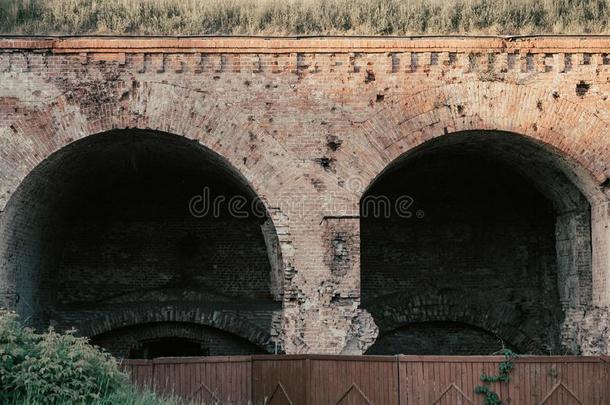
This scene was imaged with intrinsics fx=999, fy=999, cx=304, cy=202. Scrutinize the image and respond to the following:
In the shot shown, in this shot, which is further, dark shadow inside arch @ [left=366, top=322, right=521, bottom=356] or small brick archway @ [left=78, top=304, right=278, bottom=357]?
dark shadow inside arch @ [left=366, top=322, right=521, bottom=356]

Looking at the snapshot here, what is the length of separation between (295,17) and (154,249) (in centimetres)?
470

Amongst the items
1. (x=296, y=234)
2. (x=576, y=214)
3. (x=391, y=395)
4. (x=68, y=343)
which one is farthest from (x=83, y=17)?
(x=576, y=214)

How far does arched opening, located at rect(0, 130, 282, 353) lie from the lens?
14672 mm

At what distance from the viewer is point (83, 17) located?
1279 cm

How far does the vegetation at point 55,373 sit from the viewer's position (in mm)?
8930

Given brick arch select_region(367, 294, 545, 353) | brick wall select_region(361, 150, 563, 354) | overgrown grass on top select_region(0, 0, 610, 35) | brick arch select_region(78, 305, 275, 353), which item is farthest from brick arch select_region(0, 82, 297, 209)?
brick arch select_region(367, 294, 545, 353)

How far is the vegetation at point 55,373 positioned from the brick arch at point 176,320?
490 centimetres

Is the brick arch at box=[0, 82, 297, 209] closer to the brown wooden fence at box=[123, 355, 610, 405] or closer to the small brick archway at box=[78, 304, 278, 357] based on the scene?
the brown wooden fence at box=[123, 355, 610, 405]

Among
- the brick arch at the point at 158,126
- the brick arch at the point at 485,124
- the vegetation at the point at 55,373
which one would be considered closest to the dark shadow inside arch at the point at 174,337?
the brick arch at the point at 158,126

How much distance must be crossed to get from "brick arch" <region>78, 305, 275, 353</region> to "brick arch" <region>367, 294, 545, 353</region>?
191cm

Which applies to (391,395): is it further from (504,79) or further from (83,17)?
(83,17)

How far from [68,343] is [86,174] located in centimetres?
472

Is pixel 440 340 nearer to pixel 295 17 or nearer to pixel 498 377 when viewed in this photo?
pixel 498 377

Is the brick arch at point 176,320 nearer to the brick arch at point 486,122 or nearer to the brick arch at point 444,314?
the brick arch at point 444,314
